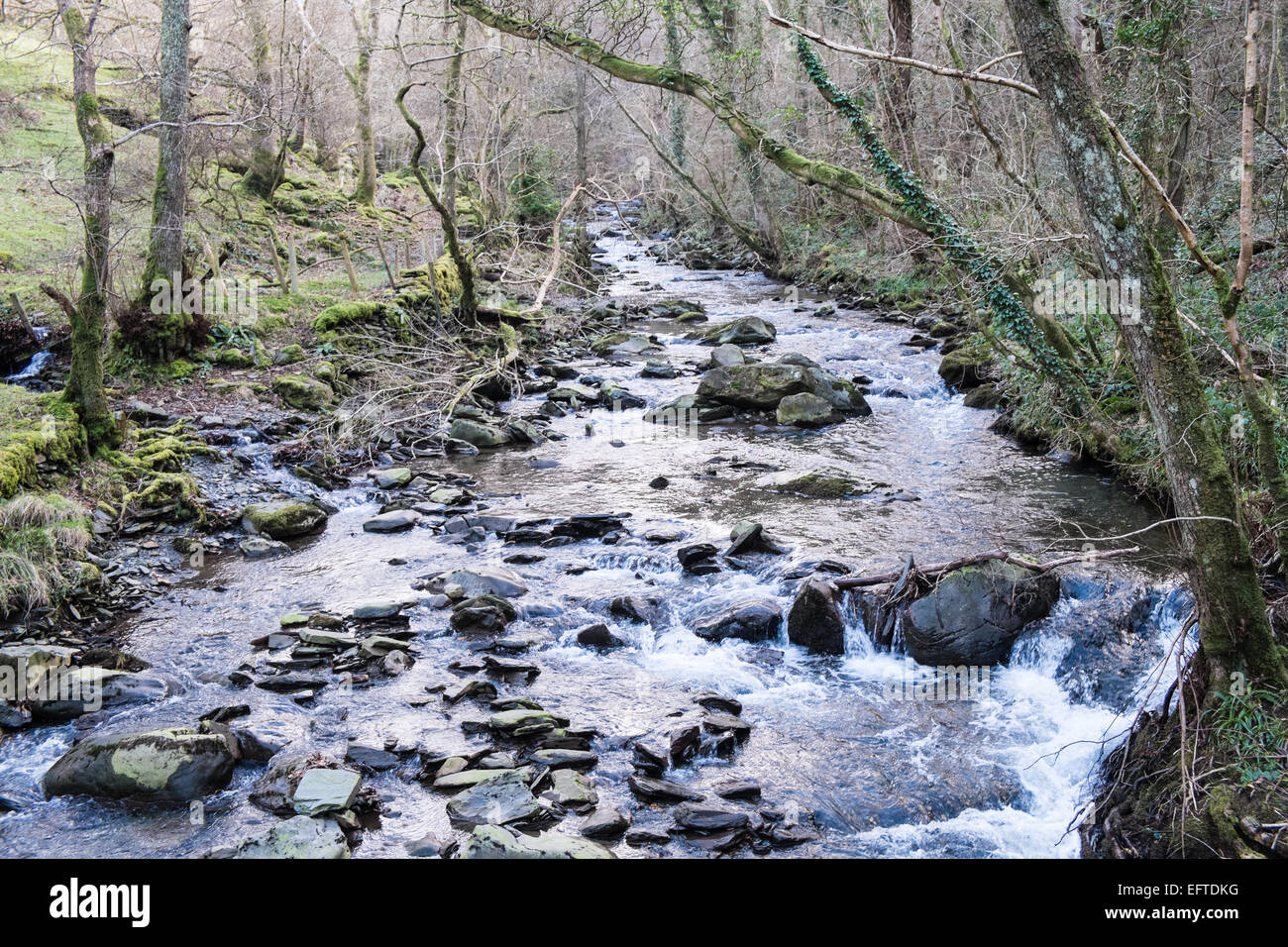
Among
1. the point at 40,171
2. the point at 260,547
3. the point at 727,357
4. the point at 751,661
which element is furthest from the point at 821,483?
the point at 40,171

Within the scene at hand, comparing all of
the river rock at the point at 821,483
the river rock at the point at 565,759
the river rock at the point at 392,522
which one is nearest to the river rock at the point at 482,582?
the river rock at the point at 392,522

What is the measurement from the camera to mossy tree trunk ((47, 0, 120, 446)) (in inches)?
Result: 364

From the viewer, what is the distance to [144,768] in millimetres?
5758

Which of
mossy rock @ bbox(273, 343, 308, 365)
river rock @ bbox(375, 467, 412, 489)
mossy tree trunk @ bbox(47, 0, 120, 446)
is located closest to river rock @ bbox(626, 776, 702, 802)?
river rock @ bbox(375, 467, 412, 489)

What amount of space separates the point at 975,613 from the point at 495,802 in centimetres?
416

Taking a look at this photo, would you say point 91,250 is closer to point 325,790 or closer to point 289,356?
point 289,356

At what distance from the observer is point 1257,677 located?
4.87m

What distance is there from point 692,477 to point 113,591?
679 centimetres

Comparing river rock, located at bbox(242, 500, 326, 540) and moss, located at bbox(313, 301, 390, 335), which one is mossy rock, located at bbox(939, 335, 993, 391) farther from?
river rock, located at bbox(242, 500, 326, 540)

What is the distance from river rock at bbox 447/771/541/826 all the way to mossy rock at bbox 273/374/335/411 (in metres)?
8.94

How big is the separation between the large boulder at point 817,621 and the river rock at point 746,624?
0.54ft

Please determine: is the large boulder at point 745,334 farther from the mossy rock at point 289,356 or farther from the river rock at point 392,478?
the river rock at point 392,478
